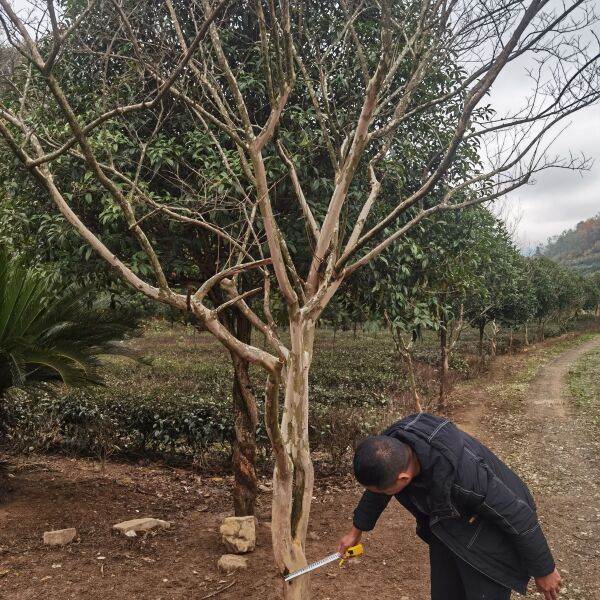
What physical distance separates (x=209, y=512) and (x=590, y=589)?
3.16 metres

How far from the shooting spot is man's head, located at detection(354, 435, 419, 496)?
88.1 inches

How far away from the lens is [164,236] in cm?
486

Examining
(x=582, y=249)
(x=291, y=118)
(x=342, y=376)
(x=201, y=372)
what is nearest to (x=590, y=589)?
(x=291, y=118)

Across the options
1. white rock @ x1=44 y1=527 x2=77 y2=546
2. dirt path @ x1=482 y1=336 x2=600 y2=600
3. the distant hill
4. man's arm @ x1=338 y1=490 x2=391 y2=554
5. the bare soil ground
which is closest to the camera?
man's arm @ x1=338 y1=490 x2=391 y2=554

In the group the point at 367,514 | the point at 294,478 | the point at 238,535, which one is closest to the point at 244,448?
the point at 238,535

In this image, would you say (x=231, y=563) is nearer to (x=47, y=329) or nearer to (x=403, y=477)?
(x=403, y=477)

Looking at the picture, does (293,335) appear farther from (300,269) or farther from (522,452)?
(522,452)

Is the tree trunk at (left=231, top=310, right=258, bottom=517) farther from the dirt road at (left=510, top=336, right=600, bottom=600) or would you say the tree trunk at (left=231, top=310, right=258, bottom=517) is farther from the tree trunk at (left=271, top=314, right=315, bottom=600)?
the dirt road at (left=510, top=336, right=600, bottom=600)

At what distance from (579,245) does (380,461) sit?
11238 cm

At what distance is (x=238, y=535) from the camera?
413cm

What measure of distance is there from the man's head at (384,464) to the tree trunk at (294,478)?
0.67 metres

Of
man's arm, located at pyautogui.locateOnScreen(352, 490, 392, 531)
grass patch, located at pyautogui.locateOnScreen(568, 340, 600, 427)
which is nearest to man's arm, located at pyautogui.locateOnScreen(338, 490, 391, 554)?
man's arm, located at pyautogui.locateOnScreen(352, 490, 392, 531)

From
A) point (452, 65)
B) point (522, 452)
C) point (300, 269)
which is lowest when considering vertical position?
point (522, 452)

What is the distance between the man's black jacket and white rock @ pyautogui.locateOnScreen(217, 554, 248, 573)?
6.26 feet
